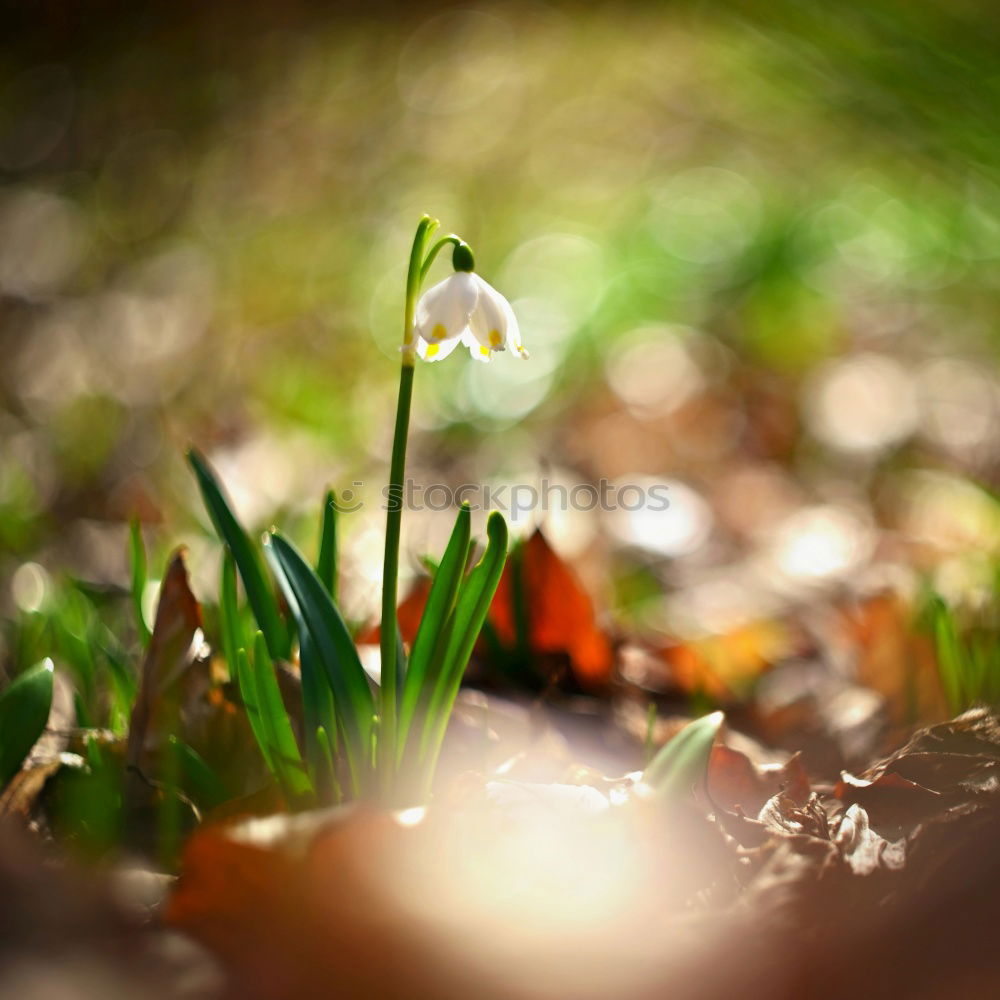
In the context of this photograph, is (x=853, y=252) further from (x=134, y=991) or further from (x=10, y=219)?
(x=134, y=991)

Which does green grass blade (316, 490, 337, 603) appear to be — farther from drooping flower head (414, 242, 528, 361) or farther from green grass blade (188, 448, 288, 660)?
drooping flower head (414, 242, 528, 361)

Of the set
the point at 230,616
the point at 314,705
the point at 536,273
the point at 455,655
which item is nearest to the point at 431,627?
the point at 455,655

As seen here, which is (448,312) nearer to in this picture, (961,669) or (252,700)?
(252,700)

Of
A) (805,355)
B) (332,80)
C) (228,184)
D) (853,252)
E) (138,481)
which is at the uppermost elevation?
(332,80)

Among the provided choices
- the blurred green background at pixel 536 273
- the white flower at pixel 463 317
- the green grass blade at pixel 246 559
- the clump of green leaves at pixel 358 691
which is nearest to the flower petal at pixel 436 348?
the white flower at pixel 463 317

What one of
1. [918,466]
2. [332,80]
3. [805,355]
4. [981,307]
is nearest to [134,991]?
[918,466]

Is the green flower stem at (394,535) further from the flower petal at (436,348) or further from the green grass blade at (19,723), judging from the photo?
the green grass blade at (19,723)

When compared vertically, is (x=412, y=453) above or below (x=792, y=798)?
above
